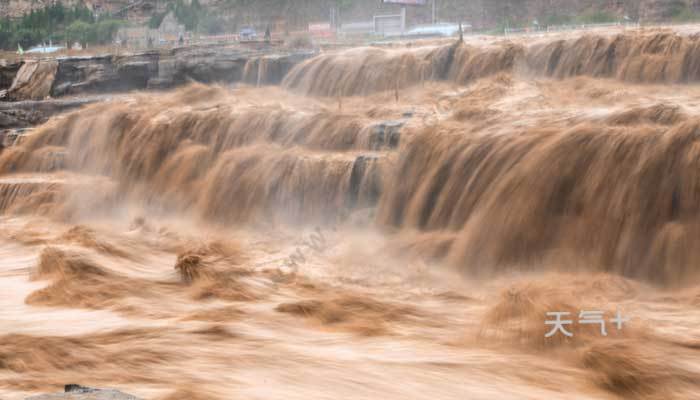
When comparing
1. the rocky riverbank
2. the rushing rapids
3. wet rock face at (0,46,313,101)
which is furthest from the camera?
wet rock face at (0,46,313,101)

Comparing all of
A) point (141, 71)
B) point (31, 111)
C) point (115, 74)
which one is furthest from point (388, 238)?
point (115, 74)

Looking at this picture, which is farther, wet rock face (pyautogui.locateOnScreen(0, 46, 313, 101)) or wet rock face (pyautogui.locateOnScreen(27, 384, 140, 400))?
wet rock face (pyautogui.locateOnScreen(0, 46, 313, 101))

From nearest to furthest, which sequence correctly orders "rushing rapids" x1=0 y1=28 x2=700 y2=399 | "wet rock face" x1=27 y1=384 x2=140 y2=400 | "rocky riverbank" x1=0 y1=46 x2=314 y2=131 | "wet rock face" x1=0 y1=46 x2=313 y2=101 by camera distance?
"wet rock face" x1=27 y1=384 x2=140 y2=400
"rushing rapids" x1=0 y1=28 x2=700 y2=399
"rocky riverbank" x1=0 y1=46 x2=314 y2=131
"wet rock face" x1=0 y1=46 x2=313 y2=101

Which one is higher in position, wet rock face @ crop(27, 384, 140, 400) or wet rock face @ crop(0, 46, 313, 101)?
wet rock face @ crop(0, 46, 313, 101)

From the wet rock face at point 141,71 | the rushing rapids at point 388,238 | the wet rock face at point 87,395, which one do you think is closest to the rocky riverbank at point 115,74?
the wet rock face at point 141,71

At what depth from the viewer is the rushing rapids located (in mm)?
5328

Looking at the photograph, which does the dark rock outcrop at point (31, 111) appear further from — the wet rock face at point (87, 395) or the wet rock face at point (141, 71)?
the wet rock face at point (87, 395)

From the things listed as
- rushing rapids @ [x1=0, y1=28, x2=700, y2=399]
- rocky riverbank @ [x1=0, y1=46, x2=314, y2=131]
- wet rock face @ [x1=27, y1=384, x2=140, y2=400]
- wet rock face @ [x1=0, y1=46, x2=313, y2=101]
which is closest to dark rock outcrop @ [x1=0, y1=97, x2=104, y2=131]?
rocky riverbank @ [x1=0, y1=46, x2=314, y2=131]

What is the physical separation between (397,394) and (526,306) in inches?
62.1

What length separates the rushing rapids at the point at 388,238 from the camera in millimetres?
5328

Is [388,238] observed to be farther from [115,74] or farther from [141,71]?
[115,74]

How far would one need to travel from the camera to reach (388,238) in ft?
29.8

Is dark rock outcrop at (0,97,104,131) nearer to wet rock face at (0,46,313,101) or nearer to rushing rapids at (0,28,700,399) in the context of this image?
wet rock face at (0,46,313,101)

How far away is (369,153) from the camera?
10.0 meters
